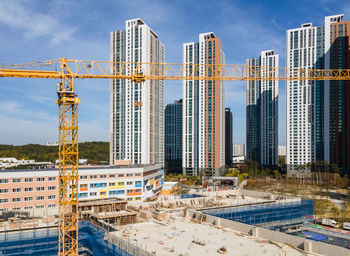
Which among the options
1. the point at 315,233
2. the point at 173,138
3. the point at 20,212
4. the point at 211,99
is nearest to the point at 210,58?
the point at 211,99

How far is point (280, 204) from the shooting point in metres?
37.6

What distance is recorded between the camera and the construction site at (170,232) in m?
18.8

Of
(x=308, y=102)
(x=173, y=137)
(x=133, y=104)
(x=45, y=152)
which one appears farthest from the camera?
(x=173, y=137)

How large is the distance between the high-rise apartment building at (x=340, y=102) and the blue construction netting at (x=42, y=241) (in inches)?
2414

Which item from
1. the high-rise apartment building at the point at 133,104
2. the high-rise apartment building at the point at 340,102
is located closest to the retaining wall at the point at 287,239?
the high-rise apartment building at the point at 133,104

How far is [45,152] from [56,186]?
200 ft

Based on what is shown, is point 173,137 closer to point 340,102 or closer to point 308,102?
point 308,102

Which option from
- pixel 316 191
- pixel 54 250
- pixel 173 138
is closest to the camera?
pixel 54 250

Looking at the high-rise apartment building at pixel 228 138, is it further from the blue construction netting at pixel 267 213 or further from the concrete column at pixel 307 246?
the concrete column at pixel 307 246

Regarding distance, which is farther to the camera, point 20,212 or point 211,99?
point 211,99

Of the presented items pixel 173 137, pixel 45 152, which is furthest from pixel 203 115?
pixel 45 152

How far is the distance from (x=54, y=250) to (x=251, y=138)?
85.4 metres

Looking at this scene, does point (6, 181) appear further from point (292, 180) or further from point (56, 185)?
point (292, 180)

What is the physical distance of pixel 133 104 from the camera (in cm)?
6675
